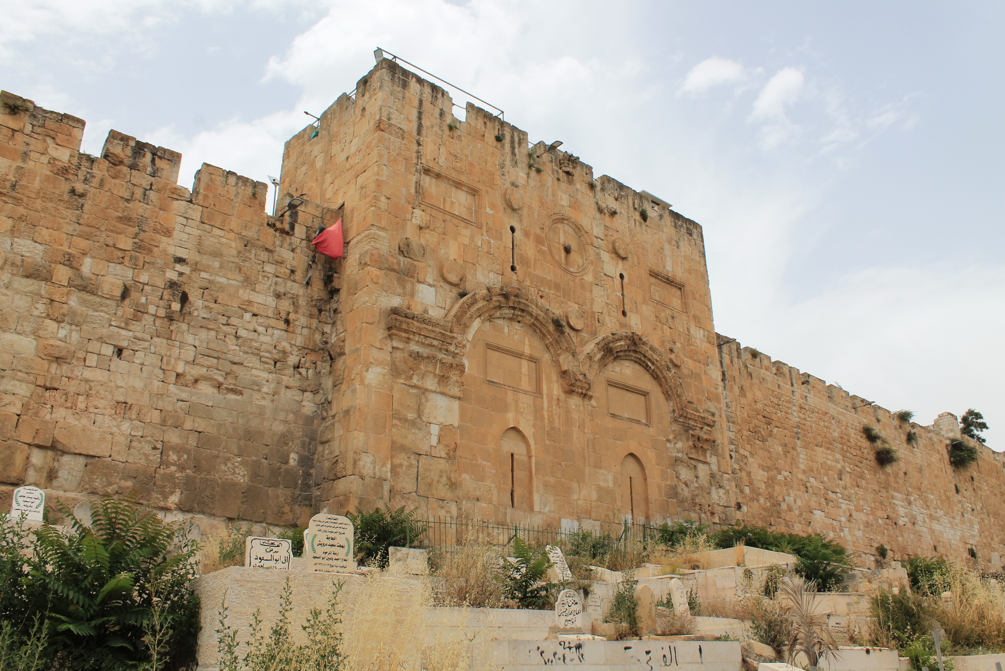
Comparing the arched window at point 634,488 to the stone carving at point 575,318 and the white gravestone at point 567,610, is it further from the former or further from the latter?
the white gravestone at point 567,610

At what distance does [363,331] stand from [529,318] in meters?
2.91

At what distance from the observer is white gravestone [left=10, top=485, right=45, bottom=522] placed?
757cm

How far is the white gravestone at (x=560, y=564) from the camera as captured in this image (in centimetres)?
885

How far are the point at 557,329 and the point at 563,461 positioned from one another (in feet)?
6.52

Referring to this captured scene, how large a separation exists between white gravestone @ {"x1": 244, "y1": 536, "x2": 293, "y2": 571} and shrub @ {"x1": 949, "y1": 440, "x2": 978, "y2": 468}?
24.5m

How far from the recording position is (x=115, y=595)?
5527 mm

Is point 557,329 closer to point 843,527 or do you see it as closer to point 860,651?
point 860,651

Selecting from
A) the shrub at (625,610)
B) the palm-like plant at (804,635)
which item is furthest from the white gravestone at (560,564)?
the palm-like plant at (804,635)

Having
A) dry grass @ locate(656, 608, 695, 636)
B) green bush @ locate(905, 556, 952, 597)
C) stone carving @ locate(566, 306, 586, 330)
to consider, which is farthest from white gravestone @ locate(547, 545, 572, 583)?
green bush @ locate(905, 556, 952, 597)

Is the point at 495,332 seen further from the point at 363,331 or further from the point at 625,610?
the point at 625,610

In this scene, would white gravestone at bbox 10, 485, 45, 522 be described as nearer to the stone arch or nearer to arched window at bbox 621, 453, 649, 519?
the stone arch

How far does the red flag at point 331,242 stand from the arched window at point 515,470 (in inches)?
132

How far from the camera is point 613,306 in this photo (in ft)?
46.3

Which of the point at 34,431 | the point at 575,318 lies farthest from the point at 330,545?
the point at 575,318
